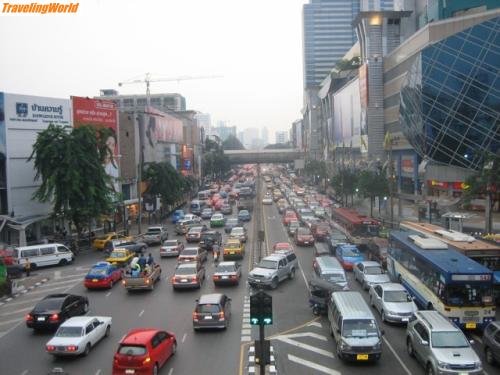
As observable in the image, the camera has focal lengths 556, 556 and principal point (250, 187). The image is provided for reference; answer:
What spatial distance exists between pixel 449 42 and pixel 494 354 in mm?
54987

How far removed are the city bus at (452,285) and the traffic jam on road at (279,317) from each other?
44mm

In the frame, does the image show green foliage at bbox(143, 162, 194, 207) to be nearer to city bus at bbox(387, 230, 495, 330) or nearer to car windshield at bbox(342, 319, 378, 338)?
city bus at bbox(387, 230, 495, 330)

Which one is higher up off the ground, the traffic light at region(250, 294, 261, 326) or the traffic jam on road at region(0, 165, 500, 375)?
the traffic light at region(250, 294, 261, 326)

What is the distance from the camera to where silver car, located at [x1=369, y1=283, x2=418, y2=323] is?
22656 mm

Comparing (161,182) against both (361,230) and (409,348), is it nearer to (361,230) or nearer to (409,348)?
(361,230)

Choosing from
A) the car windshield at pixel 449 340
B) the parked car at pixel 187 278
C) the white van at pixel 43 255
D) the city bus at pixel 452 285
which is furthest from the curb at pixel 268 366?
the white van at pixel 43 255

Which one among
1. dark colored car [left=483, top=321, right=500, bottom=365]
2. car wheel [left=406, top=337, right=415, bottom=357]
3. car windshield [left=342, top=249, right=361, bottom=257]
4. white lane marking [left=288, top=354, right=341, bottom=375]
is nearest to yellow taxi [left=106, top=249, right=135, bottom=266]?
car windshield [left=342, top=249, right=361, bottom=257]

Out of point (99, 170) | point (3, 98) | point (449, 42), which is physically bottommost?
point (99, 170)

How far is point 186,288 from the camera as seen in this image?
99.8 ft

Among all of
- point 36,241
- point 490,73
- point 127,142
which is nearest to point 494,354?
point 36,241

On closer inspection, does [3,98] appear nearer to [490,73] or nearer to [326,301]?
[326,301]

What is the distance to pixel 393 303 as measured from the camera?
23312 mm

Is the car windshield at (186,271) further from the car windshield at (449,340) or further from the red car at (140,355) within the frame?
the car windshield at (449,340)

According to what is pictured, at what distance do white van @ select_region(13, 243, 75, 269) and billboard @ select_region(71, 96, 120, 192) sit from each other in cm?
1499
